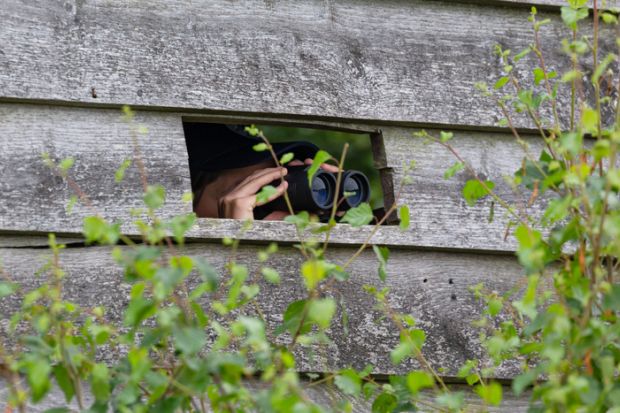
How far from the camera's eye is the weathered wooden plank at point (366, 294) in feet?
6.45

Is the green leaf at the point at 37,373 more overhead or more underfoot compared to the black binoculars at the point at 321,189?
more overhead

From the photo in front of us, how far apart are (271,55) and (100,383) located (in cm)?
103

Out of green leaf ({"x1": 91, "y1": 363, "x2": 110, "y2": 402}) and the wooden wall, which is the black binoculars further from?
green leaf ({"x1": 91, "y1": 363, "x2": 110, "y2": 402})

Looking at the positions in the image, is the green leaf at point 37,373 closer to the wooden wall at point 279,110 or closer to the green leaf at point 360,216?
the green leaf at point 360,216

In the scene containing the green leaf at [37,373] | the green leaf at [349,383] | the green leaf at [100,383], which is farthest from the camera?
the green leaf at [349,383]

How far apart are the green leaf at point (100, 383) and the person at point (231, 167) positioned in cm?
90

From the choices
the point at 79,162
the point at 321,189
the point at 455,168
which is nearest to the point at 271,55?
the point at 321,189

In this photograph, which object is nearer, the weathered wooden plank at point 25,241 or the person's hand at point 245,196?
the weathered wooden plank at point 25,241

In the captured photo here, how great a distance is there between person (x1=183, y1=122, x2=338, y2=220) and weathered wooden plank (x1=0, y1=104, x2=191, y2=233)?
24 centimetres

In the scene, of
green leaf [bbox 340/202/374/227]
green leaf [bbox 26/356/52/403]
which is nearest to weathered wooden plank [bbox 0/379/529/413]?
green leaf [bbox 340/202/374/227]

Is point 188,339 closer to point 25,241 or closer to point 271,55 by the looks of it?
point 25,241

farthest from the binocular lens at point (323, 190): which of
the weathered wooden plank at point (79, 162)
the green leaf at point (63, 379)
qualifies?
the green leaf at point (63, 379)

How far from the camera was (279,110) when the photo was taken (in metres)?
2.17

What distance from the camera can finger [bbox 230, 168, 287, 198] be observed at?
233 centimetres
